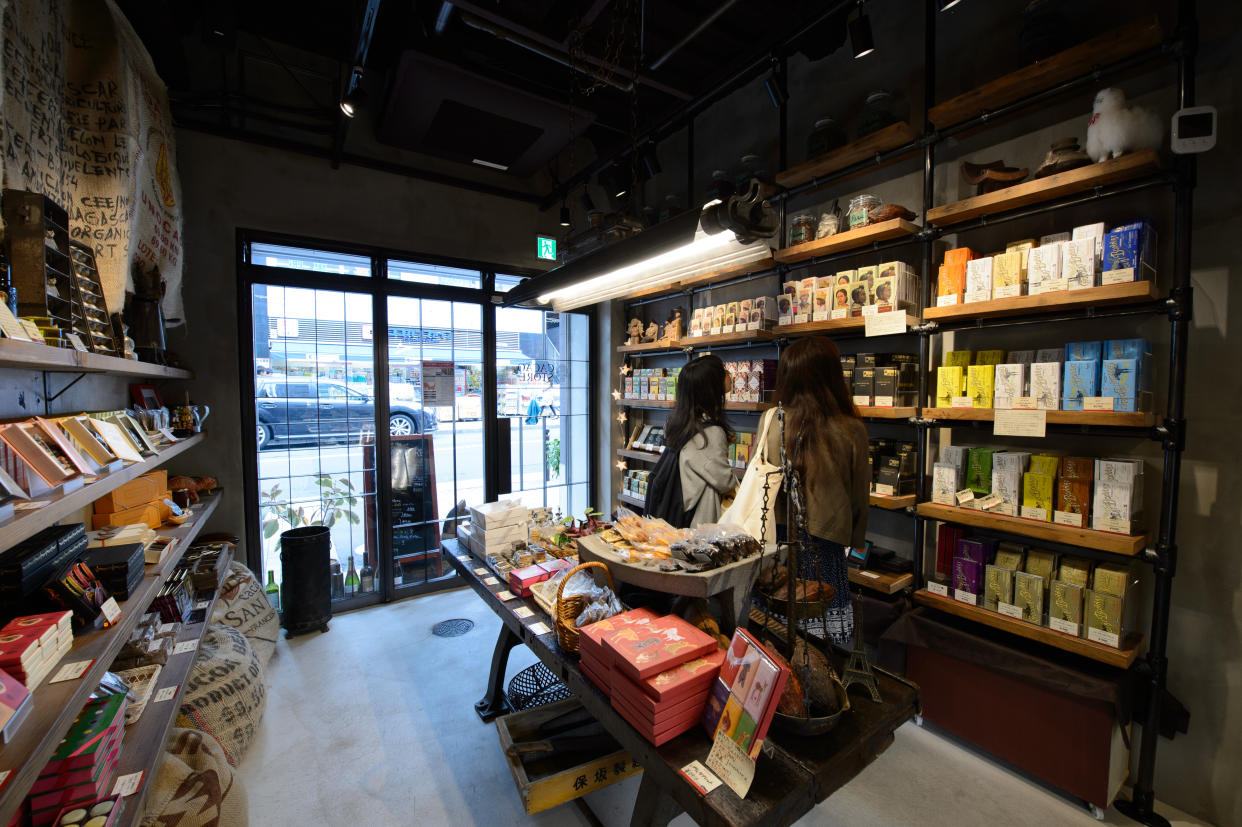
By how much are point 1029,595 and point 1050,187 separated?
1.67 metres

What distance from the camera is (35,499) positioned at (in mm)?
1200

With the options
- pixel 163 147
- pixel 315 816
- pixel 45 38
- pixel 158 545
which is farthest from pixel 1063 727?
pixel 163 147

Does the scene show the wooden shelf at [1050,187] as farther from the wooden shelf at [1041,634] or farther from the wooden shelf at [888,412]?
the wooden shelf at [1041,634]

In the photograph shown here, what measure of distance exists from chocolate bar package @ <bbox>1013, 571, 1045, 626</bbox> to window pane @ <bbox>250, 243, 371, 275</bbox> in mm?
4420

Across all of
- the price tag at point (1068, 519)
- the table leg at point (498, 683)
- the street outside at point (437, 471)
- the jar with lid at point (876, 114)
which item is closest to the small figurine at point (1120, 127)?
the jar with lid at point (876, 114)

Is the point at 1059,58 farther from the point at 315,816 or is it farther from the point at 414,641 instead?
the point at 414,641

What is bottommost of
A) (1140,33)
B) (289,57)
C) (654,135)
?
(1140,33)

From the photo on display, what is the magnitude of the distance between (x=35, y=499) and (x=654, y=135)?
3.79 meters

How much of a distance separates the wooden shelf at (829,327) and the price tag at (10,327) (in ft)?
9.94

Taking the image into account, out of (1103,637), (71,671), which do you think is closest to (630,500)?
(1103,637)

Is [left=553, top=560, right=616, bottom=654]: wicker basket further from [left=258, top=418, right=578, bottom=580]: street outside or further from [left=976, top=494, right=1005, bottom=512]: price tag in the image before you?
[left=258, top=418, right=578, bottom=580]: street outside

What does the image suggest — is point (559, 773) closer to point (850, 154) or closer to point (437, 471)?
point (437, 471)

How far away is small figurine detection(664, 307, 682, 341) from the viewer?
13.6ft

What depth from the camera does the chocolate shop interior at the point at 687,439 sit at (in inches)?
56.2
